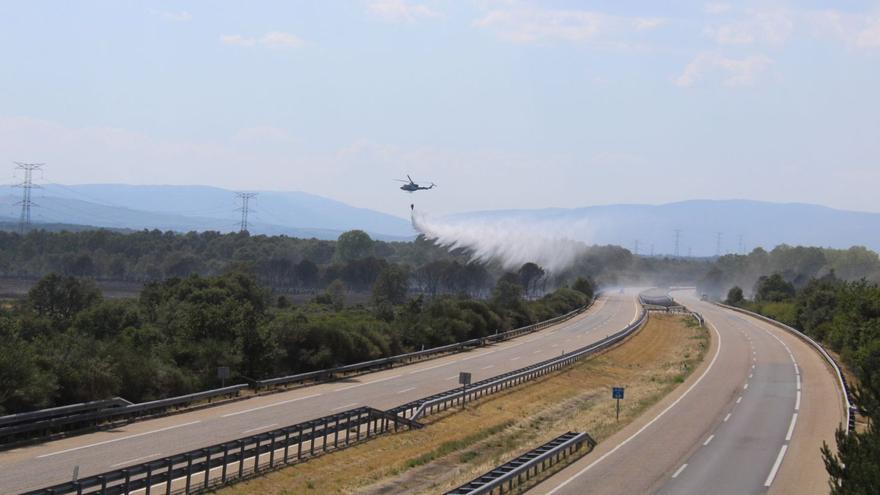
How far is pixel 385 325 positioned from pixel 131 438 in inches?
1500

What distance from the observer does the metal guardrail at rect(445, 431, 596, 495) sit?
87.4 ft

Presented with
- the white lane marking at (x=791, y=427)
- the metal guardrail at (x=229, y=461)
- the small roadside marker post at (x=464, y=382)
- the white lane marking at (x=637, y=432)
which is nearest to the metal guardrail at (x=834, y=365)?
the white lane marking at (x=791, y=427)

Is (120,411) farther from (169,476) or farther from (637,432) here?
(637,432)

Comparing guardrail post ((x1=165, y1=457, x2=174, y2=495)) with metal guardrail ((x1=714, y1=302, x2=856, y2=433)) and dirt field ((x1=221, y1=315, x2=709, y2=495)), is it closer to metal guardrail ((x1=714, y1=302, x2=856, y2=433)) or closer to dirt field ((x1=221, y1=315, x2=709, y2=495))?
dirt field ((x1=221, y1=315, x2=709, y2=495))

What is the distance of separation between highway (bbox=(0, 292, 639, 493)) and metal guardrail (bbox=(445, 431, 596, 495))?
1073cm

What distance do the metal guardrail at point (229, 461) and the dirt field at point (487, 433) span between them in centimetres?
63

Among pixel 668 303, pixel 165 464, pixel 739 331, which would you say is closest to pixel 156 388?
pixel 165 464

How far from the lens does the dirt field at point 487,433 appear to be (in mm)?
30562

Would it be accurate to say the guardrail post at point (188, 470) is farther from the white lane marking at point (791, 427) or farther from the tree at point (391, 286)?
the tree at point (391, 286)

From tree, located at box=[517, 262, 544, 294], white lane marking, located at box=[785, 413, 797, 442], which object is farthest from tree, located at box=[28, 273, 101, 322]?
tree, located at box=[517, 262, 544, 294]

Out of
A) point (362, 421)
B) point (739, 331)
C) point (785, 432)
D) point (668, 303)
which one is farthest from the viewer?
point (668, 303)

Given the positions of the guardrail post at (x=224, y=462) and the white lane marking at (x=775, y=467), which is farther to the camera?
the white lane marking at (x=775, y=467)

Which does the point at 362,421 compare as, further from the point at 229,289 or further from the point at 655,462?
the point at 229,289

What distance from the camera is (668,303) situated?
152 m
